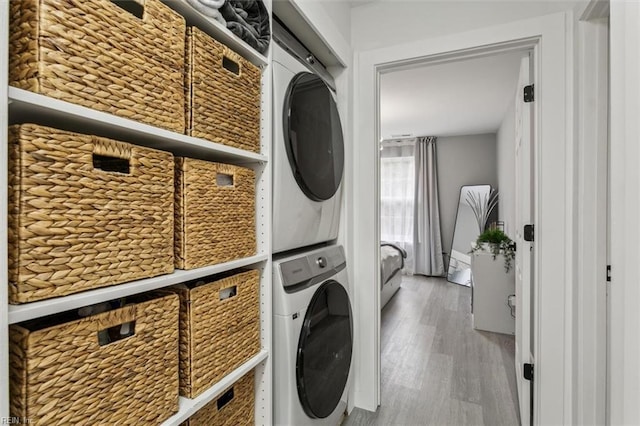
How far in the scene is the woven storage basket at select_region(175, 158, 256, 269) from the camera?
853 mm

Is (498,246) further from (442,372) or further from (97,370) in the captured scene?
(97,370)

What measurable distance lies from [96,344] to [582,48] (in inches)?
82.5

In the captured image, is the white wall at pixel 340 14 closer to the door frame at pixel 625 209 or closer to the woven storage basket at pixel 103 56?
the woven storage basket at pixel 103 56

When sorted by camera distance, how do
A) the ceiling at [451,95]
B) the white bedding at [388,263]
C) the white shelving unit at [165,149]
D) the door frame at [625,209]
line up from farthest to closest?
1. the white bedding at [388,263]
2. the ceiling at [451,95]
3. the door frame at [625,209]
4. the white shelving unit at [165,149]

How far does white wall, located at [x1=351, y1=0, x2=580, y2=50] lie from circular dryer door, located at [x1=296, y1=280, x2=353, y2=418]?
4.77ft

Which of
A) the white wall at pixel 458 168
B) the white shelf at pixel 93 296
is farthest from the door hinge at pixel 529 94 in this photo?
the white wall at pixel 458 168

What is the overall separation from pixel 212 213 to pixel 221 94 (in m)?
0.36

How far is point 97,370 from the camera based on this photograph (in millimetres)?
633

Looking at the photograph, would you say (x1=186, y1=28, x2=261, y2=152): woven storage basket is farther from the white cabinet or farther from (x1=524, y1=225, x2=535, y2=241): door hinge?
the white cabinet

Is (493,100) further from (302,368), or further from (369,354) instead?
(302,368)

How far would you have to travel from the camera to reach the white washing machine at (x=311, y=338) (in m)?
1.25

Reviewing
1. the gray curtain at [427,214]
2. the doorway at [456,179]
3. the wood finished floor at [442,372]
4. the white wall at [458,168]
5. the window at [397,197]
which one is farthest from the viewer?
the window at [397,197]

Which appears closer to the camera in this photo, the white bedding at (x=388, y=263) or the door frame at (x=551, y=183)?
the door frame at (x=551, y=183)

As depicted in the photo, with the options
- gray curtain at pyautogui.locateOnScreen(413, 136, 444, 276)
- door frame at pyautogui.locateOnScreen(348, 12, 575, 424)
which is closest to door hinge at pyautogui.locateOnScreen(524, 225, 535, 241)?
door frame at pyautogui.locateOnScreen(348, 12, 575, 424)
